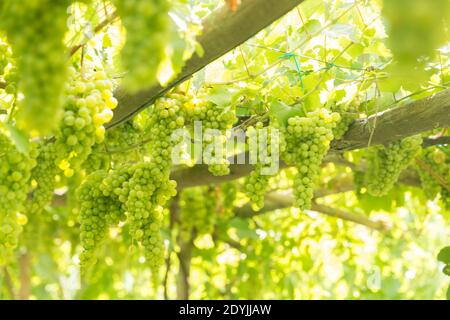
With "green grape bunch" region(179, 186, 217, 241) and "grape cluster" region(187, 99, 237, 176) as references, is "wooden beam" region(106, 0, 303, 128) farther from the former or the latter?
"green grape bunch" region(179, 186, 217, 241)

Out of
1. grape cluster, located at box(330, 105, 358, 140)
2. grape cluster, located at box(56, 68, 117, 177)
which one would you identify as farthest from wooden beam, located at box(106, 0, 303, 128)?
grape cluster, located at box(330, 105, 358, 140)

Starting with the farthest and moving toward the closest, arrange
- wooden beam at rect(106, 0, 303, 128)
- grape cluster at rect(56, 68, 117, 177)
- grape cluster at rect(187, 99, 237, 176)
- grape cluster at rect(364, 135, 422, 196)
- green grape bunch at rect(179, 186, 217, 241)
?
1. green grape bunch at rect(179, 186, 217, 241)
2. grape cluster at rect(364, 135, 422, 196)
3. grape cluster at rect(187, 99, 237, 176)
4. grape cluster at rect(56, 68, 117, 177)
5. wooden beam at rect(106, 0, 303, 128)

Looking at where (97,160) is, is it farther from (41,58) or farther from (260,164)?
(41,58)

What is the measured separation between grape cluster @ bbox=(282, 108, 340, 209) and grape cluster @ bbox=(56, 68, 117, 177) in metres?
0.60

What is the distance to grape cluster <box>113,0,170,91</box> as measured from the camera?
832mm

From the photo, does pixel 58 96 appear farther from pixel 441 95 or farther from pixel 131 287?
pixel 131 287

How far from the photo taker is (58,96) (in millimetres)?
915

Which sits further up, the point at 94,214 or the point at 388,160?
the point at 388,160

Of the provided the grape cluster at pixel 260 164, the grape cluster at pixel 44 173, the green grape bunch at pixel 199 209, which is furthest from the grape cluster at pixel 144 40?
the green grape bunch at pixel 199 209

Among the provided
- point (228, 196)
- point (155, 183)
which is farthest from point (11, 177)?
point (228, 196)

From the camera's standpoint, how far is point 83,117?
1489 mm

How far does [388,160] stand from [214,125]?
2.75 feet

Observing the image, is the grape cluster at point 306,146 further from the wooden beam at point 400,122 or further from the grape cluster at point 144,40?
the grape cluster at point 144,40
